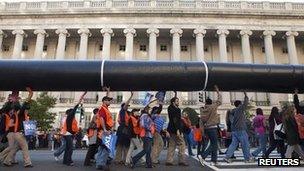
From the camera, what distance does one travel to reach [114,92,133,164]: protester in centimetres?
1016

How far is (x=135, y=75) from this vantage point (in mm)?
8164

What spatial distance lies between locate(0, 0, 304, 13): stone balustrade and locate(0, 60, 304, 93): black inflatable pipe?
3492cm

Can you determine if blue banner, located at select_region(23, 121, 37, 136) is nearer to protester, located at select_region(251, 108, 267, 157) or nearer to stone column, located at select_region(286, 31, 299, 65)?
protester, located at select_region(251, 108, 267, 157)

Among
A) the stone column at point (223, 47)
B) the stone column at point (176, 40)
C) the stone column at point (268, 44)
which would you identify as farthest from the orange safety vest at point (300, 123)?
the stone column at point (268, 44)

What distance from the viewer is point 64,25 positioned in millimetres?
43000

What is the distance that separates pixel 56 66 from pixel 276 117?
7.58 meters

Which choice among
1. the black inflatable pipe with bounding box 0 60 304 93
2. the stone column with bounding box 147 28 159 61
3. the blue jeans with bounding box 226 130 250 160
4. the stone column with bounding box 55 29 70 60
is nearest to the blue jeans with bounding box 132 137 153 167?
the black inflatable pipe with bounding box 0 60 304 93

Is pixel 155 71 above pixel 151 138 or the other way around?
above

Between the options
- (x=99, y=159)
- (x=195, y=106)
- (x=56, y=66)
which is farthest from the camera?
(x=195, y=106)

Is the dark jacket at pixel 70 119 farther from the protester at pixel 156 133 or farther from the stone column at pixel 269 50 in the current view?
the stone column at pixel 269 50

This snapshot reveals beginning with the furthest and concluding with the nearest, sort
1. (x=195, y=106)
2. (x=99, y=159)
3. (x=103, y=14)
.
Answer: (x=103, y=14) < (x=195, y=106) < (x=99, y=159)

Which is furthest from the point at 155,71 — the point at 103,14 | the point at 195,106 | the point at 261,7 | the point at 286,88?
the point at 261,7

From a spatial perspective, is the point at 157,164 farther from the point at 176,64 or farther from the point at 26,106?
the point at 26,106

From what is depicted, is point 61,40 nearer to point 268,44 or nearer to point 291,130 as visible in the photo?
point 268,44
